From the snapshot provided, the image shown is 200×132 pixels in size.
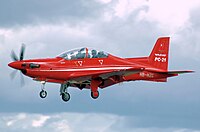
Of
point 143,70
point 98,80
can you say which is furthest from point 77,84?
point 143,70

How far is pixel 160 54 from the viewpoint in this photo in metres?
67.3

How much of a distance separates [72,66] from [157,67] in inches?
343

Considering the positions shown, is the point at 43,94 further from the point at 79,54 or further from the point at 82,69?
the point at 79,54

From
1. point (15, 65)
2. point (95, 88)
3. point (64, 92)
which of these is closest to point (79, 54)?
point (95, 88)

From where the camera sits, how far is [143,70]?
2387 inches

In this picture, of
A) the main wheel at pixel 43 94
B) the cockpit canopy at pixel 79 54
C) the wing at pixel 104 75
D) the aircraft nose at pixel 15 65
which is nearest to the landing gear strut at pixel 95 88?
the wing at pixel 104 75

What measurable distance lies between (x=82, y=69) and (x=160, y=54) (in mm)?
8678

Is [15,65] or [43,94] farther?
[43,94]

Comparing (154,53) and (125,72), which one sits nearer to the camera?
(125,72)

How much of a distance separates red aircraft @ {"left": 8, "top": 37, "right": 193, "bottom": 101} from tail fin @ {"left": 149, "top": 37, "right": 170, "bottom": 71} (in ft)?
5.95

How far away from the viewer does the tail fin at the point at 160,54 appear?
219ft

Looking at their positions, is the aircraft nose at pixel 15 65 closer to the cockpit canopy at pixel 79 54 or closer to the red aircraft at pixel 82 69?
the red aircraft at pixel 82 69

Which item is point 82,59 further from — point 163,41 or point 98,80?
point 163,41

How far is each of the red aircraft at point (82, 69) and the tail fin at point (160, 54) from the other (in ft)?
5.95
